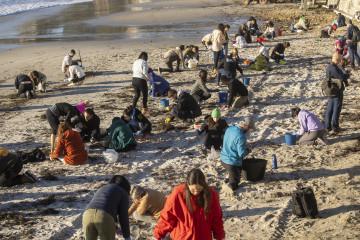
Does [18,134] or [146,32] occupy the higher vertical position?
[146,32]

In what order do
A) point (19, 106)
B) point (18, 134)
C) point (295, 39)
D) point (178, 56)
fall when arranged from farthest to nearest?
point (295, 39) → point (178, 56) → point (19, 106) → point (18, 134)

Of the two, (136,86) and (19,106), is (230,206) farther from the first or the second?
(19,106)

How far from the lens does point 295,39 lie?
2155 cm

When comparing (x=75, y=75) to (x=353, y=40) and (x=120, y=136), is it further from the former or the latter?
(x=353, y=40)

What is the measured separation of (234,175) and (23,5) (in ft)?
160

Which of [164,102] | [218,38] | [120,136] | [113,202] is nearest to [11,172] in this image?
[120,136]

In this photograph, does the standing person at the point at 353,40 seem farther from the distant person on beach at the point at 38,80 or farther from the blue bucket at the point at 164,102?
the distant person on beach at the point at 38,80

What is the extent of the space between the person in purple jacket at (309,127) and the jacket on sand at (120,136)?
379 centimetres

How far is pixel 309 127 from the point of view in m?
8.81

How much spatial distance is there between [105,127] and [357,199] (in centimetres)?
676

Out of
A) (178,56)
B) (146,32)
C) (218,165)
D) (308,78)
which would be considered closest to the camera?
(218,165)

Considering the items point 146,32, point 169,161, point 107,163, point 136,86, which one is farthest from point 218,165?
point 146,32

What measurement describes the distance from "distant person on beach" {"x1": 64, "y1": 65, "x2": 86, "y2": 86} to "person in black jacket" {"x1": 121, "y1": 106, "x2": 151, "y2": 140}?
5895 millimetres

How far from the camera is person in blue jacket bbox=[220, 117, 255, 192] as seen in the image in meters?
6.94
